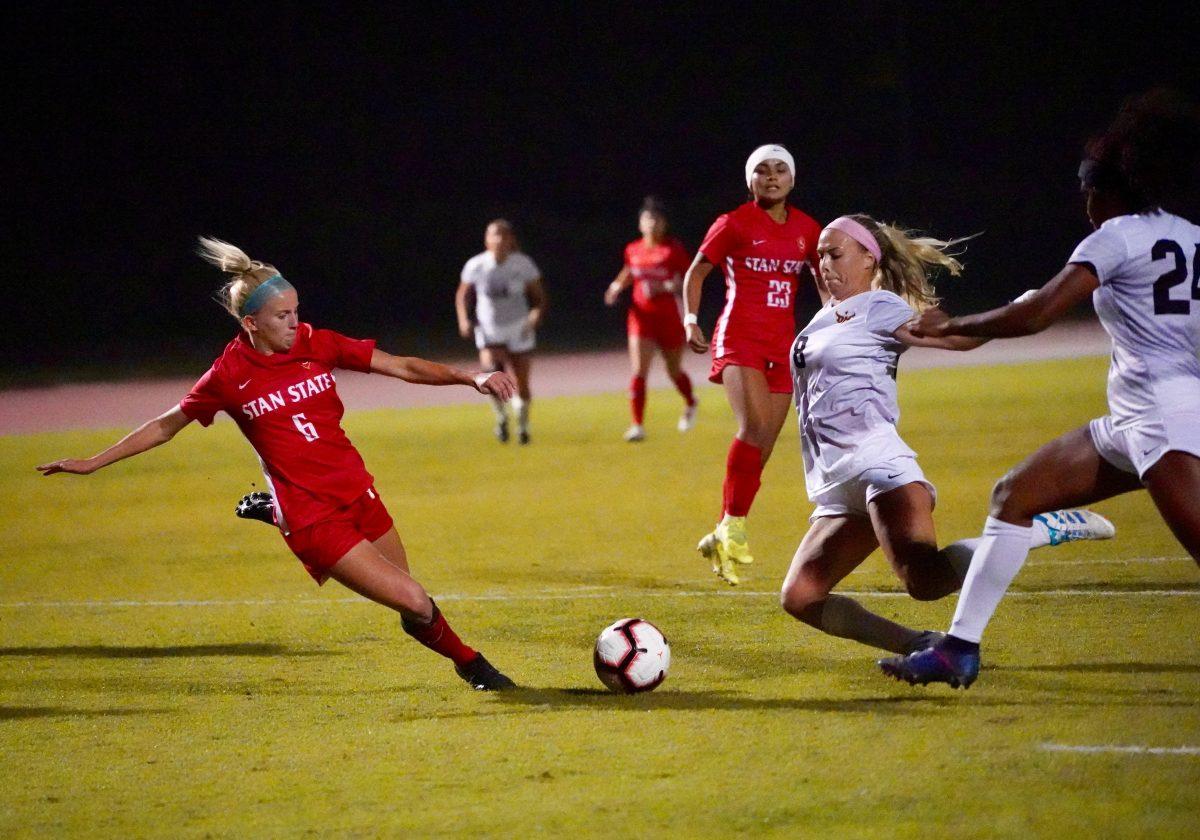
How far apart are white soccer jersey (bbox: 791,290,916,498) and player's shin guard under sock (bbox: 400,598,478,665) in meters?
1.57

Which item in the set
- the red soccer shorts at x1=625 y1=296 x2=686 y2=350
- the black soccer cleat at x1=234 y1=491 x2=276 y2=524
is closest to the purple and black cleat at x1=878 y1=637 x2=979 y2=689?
the black soccer cleat at x1=234 y1=491 x2=276 y2=524

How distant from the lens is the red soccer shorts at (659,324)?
692 inches

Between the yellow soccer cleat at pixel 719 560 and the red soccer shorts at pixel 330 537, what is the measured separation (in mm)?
2627

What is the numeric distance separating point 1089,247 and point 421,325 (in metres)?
28.3

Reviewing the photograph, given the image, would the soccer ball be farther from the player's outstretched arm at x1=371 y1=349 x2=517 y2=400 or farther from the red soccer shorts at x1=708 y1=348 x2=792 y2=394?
the red soccer shorts at x1=708 y1=348 x2=792 y2=394

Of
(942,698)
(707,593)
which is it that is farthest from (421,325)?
(942,698)

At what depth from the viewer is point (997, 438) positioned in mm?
15375

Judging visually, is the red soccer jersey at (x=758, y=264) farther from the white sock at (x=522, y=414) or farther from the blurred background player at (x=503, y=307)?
the blurred background player at (x=503, y=307)

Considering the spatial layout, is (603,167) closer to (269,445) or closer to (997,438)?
(997,438)

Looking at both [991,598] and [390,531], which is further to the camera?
[390,531]

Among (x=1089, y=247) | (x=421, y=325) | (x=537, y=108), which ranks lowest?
(x=421, y=325)

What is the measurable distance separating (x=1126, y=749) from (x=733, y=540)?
3.58 meters

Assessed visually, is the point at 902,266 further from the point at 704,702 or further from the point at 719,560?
the point at 719,560

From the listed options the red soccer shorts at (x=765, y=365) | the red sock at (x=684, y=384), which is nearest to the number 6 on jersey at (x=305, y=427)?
the red soccer shorts at (x=765, y=365)
